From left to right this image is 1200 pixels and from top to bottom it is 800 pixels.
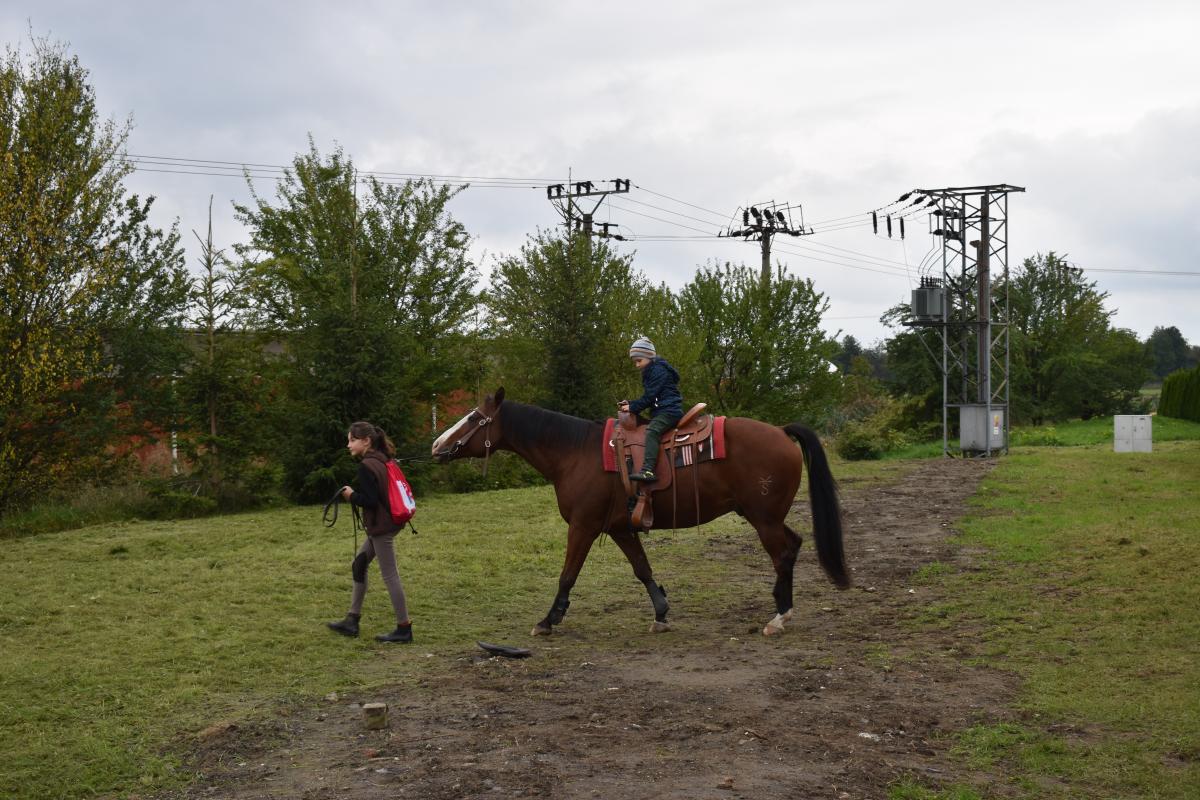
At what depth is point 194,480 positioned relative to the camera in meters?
18.2

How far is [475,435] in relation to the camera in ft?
30.0

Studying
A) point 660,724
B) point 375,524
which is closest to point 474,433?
point 375,524

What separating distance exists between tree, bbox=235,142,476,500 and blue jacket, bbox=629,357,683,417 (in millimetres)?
10448

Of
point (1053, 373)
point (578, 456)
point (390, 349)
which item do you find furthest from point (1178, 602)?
point (1053, 373)

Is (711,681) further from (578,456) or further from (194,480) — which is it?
(194,480)

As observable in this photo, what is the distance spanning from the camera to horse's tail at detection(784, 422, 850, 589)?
9102mm

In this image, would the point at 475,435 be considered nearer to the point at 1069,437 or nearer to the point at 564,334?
the point at 564,334

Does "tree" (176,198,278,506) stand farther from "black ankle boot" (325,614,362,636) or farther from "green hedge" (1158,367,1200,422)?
"green hedge" (1158,367,1200,422)

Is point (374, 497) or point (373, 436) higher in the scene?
point (373, 436)

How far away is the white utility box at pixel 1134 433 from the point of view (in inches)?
1103

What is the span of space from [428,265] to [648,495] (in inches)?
734

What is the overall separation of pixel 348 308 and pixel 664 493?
11.4 m

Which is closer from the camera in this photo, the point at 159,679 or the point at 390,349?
the point at 159,679

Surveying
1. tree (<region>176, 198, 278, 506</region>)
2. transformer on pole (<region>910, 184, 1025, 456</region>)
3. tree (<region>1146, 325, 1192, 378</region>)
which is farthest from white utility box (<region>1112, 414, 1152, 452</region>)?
tree (<region>1146, 325, 1192, 378</region>)
